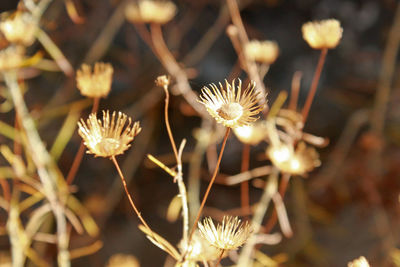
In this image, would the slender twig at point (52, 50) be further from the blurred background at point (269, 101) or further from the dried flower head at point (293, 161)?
the dried flower head at point (293, 161)

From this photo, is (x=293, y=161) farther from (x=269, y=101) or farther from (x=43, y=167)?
(x=269, y=101)

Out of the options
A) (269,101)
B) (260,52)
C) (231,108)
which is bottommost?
(231,108)

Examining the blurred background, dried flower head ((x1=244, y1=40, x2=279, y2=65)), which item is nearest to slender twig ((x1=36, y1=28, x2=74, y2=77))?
the blurred background

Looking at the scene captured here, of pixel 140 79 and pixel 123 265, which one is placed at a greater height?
pixel 140 79

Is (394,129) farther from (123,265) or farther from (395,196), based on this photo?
(123,265)

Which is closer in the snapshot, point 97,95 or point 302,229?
point 97,95

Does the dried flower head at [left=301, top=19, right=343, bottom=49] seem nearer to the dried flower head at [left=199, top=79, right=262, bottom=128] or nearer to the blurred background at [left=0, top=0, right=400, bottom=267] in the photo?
the dried flower head at [left=199, top=79, right=262, bottom=128]

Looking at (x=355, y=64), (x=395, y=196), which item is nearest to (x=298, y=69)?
(x=355, y=64)

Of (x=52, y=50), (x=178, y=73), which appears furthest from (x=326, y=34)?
(x=52, y=50)
